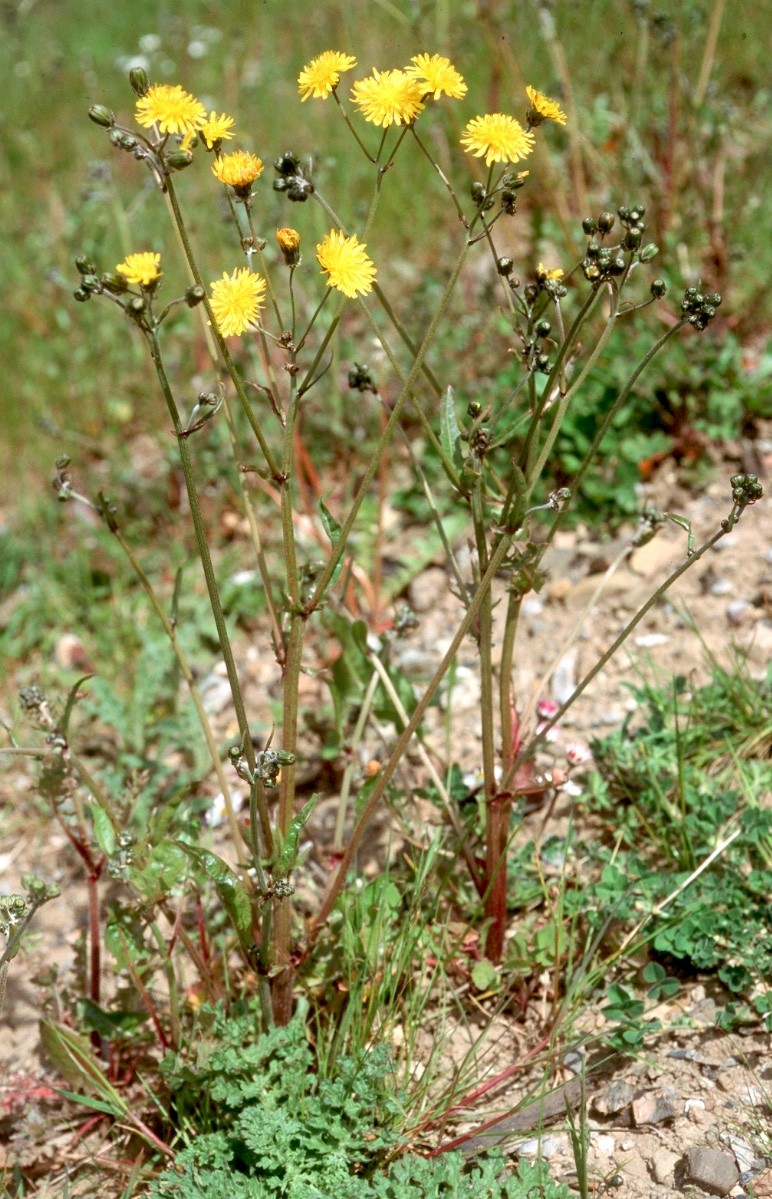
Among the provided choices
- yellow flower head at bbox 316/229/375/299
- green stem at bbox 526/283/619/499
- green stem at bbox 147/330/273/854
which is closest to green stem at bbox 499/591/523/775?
green stem at bbox 526/283/619/499

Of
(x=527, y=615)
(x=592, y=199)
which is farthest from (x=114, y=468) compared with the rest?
(x=592, y=199)

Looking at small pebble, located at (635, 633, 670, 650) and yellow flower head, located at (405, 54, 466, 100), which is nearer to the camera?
yellow flower head, located at (405, 54, 466, 100)

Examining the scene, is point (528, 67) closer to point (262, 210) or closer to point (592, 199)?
point (592, 199)

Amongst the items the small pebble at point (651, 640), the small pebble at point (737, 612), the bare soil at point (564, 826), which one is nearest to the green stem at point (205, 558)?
the bare soil at point (564, 826)

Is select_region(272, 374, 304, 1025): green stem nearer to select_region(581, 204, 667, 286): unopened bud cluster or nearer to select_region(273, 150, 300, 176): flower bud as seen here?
select_region(273, 150, 300, 176): flower bud

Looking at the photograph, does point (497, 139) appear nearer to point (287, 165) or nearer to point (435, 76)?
point (435, 76)

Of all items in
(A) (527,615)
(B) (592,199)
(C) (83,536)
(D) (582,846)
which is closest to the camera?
(D) (582,846)

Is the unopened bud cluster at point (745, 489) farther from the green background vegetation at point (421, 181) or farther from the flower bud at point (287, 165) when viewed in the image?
the green background vegetation at point (421, 181)
